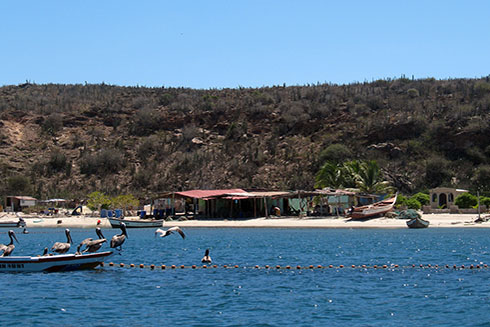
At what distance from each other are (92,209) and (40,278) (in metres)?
38.6

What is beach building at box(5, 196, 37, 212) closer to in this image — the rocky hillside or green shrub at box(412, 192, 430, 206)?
the rocky hillside

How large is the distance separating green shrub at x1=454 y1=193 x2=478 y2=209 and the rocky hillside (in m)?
11.9

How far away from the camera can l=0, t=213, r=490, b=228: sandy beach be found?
48469 millimetres

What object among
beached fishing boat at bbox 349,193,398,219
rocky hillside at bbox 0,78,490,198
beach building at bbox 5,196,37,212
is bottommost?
beached fishing boat at bbox 349,193,398,219

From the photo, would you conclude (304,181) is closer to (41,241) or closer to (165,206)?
(165,206)

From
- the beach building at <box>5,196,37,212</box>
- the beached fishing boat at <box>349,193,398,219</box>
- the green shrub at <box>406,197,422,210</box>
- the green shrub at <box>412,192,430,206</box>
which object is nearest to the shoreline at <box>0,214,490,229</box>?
the beached fishing boat at <box>349,193,398,219</box>

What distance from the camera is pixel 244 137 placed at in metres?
84.2

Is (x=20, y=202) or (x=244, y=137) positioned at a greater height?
(x=244, y=137)

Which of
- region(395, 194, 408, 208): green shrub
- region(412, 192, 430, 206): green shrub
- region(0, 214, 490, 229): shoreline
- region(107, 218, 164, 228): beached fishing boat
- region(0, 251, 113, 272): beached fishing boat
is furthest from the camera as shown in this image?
region(412, 192, 430, 206): green shrub

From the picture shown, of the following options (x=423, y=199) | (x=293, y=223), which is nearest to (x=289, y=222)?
(x=293, y=223)

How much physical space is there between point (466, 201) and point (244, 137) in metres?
35.2

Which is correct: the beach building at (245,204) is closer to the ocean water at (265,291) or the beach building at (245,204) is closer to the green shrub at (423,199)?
the green shrub at (423,199)

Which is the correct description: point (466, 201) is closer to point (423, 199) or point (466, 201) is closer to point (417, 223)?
point (423, 199)

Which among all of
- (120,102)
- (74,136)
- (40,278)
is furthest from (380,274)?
(120,102)
